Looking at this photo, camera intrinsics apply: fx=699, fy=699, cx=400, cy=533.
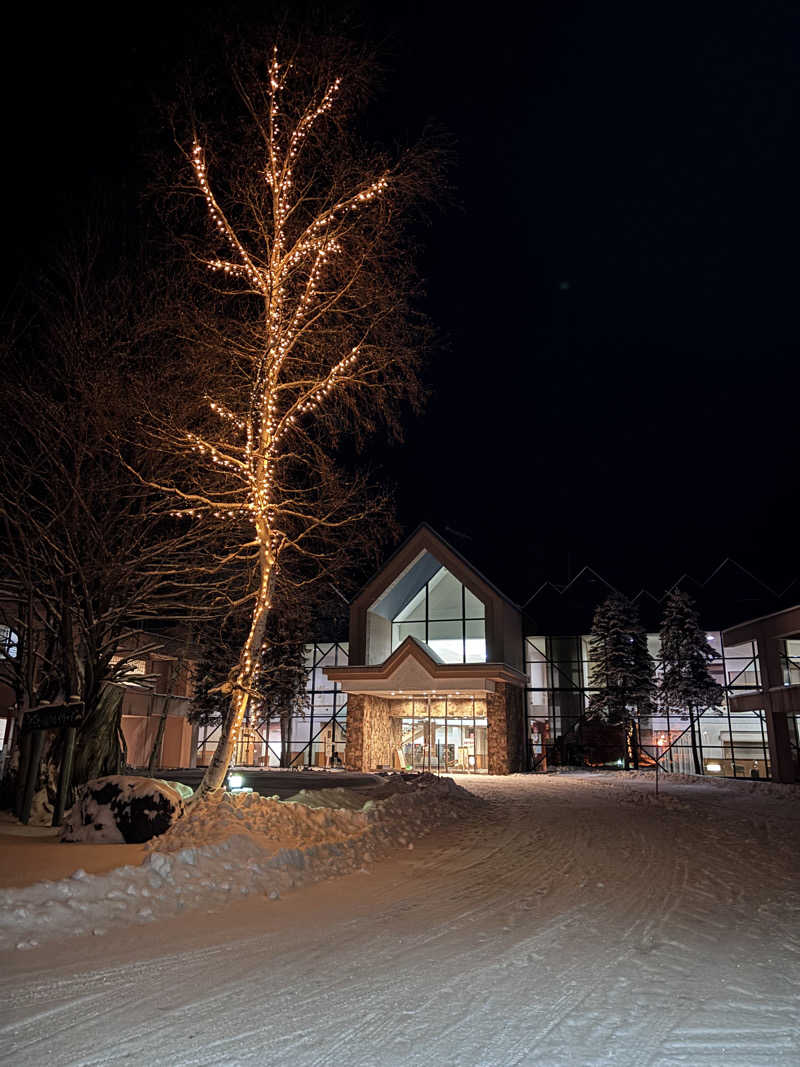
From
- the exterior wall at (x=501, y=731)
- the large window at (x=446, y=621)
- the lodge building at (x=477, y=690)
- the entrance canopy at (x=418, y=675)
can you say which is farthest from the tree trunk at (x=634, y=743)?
the large window at (x=446, y=621)

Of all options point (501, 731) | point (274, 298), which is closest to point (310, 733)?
point (501, 731)

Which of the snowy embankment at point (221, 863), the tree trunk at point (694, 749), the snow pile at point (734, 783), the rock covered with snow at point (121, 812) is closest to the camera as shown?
the snowy embankment at point (221, 863)

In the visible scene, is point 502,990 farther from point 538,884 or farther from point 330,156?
point 330,156

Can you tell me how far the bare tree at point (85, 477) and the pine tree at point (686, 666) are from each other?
68.4 ft

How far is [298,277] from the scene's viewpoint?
10062mm

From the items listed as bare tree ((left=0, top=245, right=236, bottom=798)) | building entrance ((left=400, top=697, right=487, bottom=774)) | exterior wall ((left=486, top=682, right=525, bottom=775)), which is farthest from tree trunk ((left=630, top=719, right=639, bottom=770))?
bare tree ((left=0, top=245, right=236, bottom=798))

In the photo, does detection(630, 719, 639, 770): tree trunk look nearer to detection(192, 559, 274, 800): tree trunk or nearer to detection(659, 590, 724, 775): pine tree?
detection(659, 590, 724, 775): pine tree

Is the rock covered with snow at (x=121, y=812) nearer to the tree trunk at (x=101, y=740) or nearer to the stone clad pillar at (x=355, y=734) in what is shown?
the tree trunk at (x=101, y=740)

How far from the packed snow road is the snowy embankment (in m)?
0.25

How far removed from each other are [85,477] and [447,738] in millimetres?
17443

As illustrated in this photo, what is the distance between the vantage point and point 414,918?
17.2ft

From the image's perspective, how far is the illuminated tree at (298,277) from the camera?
9.17m

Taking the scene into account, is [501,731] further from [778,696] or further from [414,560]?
[778,696]

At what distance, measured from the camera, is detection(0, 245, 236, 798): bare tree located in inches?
413
